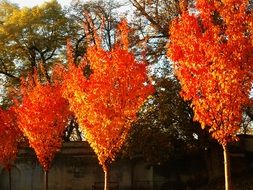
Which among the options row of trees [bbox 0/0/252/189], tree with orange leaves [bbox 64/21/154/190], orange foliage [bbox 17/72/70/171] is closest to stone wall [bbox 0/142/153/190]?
row of trees [bbox 0/0/252/189]

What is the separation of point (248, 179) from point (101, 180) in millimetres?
9413

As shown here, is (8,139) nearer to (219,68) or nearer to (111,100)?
(111,100)

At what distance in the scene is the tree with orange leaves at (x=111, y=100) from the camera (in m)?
17.7

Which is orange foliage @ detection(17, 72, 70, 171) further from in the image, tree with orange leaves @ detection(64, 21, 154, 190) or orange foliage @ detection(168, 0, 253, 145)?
orange foliage @ detection(168, 0, 253, 145)

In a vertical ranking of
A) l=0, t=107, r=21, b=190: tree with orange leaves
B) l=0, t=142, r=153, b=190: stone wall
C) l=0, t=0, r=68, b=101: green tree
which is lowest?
l=0, t=142, r=153, b=190: stone wall

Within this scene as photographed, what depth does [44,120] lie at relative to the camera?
24.1m

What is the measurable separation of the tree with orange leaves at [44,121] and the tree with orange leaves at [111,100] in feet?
20.8

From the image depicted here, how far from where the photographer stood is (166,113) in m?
23.8

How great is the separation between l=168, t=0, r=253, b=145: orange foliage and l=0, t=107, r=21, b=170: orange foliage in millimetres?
15428

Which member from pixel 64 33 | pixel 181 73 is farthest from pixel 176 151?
pixel 64 33

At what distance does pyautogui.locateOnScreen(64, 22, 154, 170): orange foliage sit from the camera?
57.9 ft

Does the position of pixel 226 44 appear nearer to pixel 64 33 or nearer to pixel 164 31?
pixel 164 31

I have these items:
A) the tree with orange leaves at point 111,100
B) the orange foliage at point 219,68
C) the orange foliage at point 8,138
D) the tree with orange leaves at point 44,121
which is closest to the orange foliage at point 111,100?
the tree with orange leaves at point 111,100

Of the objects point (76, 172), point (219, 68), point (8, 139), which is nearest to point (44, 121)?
point (8, 139)
